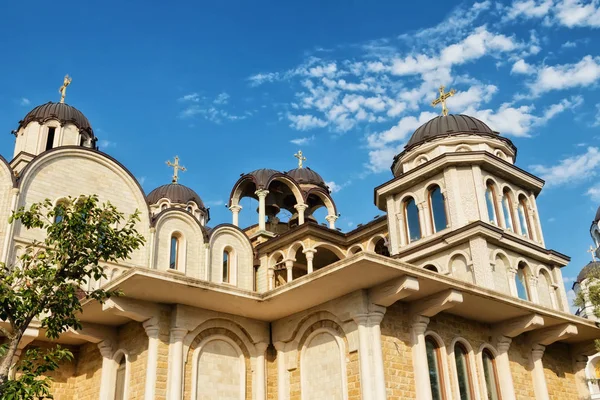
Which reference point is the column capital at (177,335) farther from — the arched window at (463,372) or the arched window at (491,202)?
the arched window at (491,202)

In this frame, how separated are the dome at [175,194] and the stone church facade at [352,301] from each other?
10.4 meters

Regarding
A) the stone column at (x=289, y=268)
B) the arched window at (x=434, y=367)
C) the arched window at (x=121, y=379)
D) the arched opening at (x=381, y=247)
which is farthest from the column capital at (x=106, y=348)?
the arched opening at (x=381, y=247)

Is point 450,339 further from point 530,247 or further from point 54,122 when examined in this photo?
point 54,122

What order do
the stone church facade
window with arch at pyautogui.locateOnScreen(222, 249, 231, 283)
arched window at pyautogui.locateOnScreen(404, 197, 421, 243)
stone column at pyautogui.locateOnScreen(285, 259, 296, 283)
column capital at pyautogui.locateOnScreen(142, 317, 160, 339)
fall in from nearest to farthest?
1. the stone church facade
2. column capital at pyautogui.locateOnScreen(142, 317, 160, 339)
3. arched window at pyautogui.locateOnScreen(404, 197, 421, 243)
4. window with arch at pyautogui.locateOnScreen(222, 249, 231, 283)
5. stone column at pyautogui.locateOnScreen(285, 259, 296, 283)

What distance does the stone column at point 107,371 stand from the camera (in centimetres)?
1565

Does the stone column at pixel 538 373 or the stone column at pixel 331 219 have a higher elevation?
the stone column at pixel 331 219

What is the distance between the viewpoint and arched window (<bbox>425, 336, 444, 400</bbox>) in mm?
14711

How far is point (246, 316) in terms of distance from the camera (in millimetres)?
15945

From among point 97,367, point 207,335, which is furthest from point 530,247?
point 97,367

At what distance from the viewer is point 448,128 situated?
2512cm

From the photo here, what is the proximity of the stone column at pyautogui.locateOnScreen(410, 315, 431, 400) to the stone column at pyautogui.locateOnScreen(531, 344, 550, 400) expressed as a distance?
14.7 feet

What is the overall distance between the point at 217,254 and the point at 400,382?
1264 cm

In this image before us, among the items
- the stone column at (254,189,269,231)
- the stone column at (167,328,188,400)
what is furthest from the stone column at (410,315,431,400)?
the stone column at (254,189,269,231)

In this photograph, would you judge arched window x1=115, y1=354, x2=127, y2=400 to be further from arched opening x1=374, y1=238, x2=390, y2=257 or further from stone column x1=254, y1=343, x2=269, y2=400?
arched opening x1=374, y1=238, x2=390, y2=257
